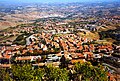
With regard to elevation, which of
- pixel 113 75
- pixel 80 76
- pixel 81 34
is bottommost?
pixel 81 34

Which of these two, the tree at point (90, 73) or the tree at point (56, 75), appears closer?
the tree at point (56, 75)

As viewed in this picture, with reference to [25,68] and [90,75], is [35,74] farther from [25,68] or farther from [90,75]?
[90,75]

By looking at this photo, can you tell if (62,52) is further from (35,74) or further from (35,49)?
(35,74)

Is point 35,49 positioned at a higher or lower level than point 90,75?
lower

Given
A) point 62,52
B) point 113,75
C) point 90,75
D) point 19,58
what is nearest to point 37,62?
point 19,58

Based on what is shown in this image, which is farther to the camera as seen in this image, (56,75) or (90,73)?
(90,73)

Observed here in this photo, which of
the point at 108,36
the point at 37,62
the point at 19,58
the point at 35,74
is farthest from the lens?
the point at 108,36

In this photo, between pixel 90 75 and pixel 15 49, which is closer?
pixel 90 75

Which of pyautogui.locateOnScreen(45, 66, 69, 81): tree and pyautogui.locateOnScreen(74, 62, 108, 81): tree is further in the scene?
pyautogui.locateOnScreen(74, 62, 108, 81): tree

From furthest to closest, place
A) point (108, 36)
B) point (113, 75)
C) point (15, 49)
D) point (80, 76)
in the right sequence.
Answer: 1. point (108, 36)
2. point (15, 49)
3. point (113, 75)
4. point (80, 76)

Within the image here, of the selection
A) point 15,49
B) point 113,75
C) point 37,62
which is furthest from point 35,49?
point 113,75
